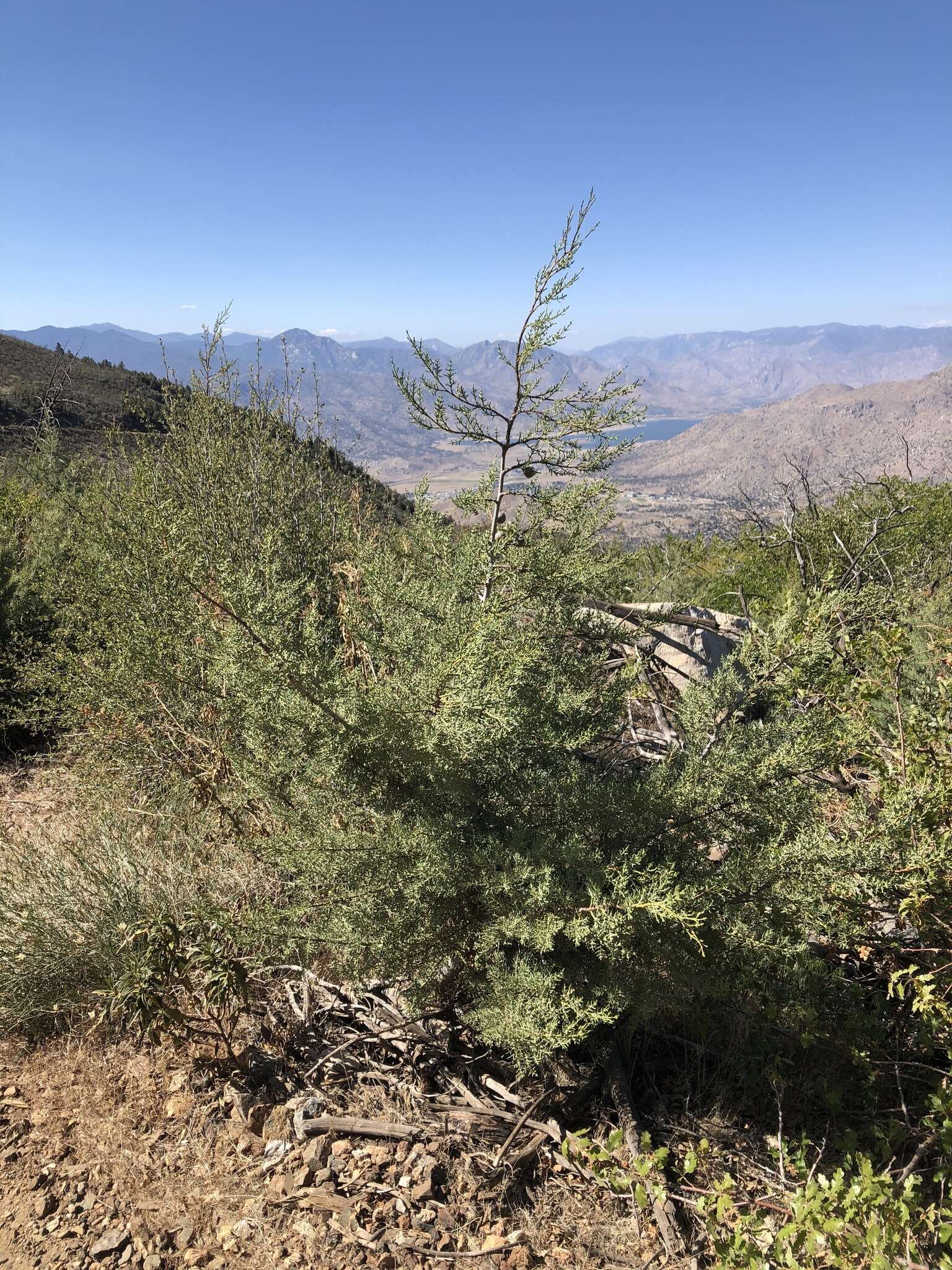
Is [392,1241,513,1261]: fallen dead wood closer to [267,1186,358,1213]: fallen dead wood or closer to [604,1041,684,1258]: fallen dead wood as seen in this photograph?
[267,1186,358,1213]: fallen dead wood

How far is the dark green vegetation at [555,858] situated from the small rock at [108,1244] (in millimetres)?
Answer: 652

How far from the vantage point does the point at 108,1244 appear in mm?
2195

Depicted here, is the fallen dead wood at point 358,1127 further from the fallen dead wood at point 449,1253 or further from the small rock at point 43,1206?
the small rock at point 43,1206

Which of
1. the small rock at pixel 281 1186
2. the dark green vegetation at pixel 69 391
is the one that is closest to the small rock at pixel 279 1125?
the small rock at pixel 281 1186

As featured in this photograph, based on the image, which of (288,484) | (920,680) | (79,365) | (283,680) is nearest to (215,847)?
(283,680)

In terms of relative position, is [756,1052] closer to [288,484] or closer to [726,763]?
[726,763]

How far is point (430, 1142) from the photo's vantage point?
2531 mm

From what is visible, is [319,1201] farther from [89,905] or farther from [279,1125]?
[89,905]

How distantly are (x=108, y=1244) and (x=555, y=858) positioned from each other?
2.00 metres

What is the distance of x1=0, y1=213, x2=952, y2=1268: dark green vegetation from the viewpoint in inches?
83.6

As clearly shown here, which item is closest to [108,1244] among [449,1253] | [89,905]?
[449,1253]

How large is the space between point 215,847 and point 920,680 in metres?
4.68

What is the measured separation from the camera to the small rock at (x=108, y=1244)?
2.18m

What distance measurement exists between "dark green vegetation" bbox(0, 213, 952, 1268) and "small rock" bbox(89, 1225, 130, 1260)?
652 mm
